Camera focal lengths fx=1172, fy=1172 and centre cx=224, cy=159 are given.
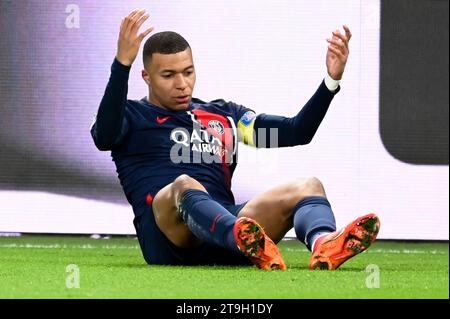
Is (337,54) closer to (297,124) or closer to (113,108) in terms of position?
(297,124)

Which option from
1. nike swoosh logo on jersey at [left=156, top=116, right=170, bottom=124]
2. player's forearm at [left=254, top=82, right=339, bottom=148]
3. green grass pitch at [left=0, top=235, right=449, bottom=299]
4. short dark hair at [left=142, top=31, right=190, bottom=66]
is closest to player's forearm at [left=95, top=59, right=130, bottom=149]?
nike swoosh logo on jersey at [left=156, top=116, right=170, bottom=124]

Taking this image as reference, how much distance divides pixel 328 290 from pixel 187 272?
0.59 meters

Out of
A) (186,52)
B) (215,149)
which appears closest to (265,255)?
(215,149)

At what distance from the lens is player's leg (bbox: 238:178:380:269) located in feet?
11.1

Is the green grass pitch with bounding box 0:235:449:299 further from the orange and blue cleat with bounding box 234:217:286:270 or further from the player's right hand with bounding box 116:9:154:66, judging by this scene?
the player's right hand with bounding box 116:9:154:66

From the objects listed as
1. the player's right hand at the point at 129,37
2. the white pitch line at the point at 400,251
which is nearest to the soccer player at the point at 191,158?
the player's right hand at the point at 129,37

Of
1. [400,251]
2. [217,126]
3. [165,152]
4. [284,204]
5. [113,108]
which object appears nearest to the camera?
[113,108]

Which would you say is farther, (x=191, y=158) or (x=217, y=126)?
(x=217, y=126)

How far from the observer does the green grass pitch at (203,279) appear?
301 centimetres

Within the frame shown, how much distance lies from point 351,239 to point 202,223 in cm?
44

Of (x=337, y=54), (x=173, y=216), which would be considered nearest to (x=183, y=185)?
(x=173, y=216)

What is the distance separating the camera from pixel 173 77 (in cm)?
388

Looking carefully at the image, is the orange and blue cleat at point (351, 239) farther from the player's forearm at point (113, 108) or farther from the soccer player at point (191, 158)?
the player's forearm at point (113, 108)

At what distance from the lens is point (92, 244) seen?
5402 mm
